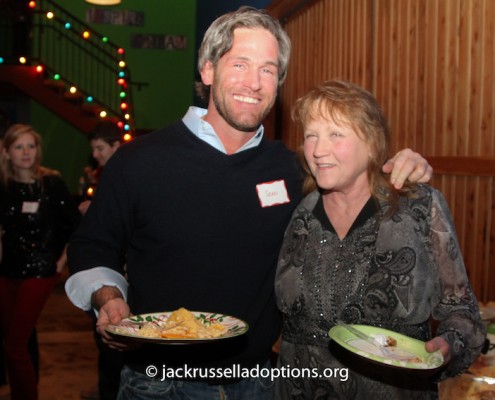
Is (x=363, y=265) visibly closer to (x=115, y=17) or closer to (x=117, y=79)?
(x=117, y=79)

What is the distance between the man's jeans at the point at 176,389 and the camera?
6.11ft

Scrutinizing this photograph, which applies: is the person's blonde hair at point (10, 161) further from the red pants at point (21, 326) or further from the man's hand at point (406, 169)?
the man's hand at point (406, 169)

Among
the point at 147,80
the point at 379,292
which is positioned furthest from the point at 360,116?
the point at 147,80

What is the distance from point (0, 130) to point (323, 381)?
11.1ft

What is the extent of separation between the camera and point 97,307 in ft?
5.63

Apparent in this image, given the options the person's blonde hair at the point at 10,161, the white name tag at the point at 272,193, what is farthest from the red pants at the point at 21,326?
the white name tag at the point at 272,193

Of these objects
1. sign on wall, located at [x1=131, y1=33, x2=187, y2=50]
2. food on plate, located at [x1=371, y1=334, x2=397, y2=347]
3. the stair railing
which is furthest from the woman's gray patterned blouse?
sign on wall, located at [x1=131, y1=33, x2=187, y2=50]

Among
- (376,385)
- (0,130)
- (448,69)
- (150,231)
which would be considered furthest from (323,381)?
(0,130)

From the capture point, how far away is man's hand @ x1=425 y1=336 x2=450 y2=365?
1.57m

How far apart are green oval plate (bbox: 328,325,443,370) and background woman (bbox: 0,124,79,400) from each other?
271cm

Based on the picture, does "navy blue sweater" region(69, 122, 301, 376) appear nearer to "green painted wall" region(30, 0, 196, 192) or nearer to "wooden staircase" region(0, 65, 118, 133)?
"wooden staircase" region(0, 65, 118, 133)

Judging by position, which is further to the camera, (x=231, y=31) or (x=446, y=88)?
(x=446, y=88)

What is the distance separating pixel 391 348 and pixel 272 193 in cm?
60

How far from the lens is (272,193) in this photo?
198 centimetres
